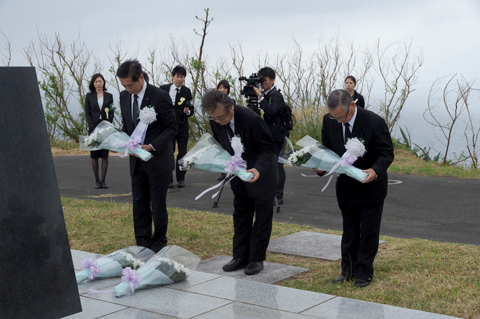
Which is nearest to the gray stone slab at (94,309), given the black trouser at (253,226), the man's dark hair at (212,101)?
the black trouser at (253,226)

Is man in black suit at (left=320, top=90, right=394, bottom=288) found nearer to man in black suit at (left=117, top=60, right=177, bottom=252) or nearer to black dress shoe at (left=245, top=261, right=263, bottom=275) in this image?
black dress shoe at (left=245, top=261, right=263, bottom=275)

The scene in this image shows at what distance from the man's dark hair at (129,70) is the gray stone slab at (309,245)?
2.38 meters

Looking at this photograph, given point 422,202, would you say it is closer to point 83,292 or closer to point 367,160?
point 367,160

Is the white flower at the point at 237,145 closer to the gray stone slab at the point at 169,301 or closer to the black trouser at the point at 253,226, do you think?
the black trouser at the point at 253,226

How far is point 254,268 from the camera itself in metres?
4.93

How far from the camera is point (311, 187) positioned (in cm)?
980

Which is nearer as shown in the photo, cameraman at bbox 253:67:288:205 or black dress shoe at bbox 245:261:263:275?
black dress shoe at bbox 245:261:263:275

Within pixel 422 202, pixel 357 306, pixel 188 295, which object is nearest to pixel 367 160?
pixel 357 306

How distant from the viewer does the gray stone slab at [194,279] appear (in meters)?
4.43

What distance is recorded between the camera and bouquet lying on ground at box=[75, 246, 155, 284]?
4605mm

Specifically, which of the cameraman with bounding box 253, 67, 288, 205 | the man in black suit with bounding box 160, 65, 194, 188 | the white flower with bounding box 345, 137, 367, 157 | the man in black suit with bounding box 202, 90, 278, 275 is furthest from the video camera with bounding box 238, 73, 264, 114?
the white flower with bounding box 345, 137, 367, 157

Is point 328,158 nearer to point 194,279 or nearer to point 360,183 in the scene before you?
point 360,183

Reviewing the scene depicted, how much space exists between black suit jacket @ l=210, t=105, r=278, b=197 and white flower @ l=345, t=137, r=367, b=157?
79cm

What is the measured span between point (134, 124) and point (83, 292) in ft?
6.30
